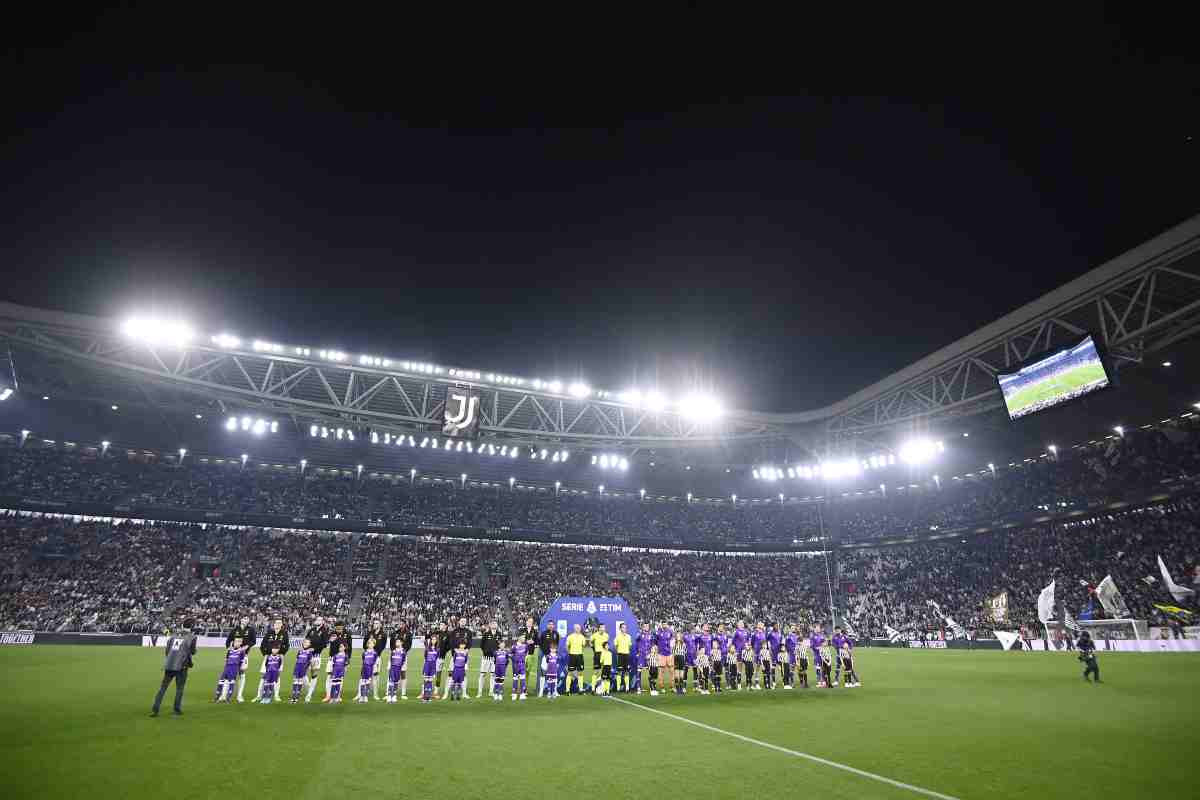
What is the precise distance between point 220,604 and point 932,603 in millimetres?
48689

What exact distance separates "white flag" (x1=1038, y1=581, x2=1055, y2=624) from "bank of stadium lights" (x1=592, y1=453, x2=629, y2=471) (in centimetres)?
2964

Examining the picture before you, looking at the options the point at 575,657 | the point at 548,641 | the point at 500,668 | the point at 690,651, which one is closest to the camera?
the point at 500,668

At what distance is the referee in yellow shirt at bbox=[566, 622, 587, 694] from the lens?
15492mm

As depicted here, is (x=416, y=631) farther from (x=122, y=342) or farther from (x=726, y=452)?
(x=726, y=452)

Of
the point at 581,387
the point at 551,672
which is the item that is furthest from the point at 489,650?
the point at 581,387

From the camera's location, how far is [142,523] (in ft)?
128

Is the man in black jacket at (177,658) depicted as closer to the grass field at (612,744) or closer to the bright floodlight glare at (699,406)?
the grass field at (612,744)

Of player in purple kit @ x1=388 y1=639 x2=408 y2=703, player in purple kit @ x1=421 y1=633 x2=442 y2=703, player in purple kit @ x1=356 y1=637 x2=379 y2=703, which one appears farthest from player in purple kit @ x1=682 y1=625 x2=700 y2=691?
player in purple kit @ x1=356 y1=637 x2=379 y2=703

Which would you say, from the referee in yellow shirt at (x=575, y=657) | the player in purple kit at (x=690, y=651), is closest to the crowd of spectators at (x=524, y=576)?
the player in purple kit at (x=690, y=651)

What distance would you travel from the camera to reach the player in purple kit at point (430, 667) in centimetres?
1423

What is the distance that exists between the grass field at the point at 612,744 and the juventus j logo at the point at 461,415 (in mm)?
12817

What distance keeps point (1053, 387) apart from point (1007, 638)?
21422mm

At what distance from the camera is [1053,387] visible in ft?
69.1

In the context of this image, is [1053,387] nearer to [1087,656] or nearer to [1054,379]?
[1054,379]
